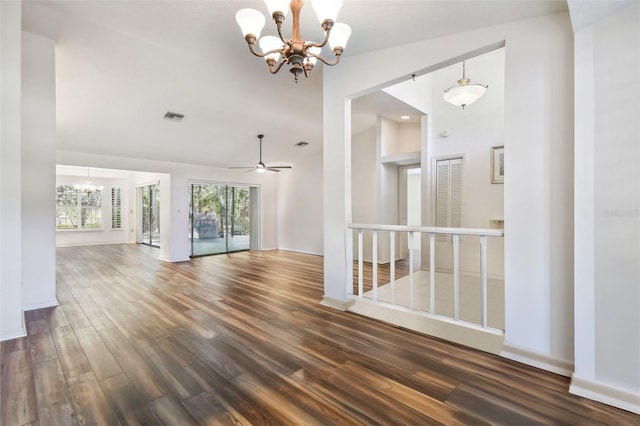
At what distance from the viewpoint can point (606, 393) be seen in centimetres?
166

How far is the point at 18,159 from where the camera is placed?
2480 mm

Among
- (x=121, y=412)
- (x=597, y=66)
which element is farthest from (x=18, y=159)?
(x=597, y=66)

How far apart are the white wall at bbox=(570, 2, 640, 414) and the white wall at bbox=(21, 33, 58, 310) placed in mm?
5009

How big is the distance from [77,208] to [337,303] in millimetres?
10467

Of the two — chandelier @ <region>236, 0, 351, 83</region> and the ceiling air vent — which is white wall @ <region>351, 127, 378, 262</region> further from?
chandelier @ <region>236, 0, 351, 83</region>

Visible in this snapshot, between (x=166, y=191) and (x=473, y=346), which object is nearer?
(x=473, y=346)

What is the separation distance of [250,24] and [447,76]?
4.64 metres

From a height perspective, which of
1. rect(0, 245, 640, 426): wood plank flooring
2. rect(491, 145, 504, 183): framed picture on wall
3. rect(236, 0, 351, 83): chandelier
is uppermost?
rect(236, 0, 351, 83): chandelier

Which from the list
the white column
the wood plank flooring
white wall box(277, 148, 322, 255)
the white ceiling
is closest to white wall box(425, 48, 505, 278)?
the white ceiling

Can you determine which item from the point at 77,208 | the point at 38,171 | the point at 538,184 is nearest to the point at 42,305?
the point at 38,171

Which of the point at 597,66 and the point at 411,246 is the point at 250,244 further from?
the point at 597,66

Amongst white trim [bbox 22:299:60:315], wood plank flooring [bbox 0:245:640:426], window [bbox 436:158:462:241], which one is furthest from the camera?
window [bbox 436:158:462:241]

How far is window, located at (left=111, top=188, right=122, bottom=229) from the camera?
9.88m

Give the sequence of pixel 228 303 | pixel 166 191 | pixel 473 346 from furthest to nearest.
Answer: pixel 166 191
pixel 228 303
pixel 473 346
